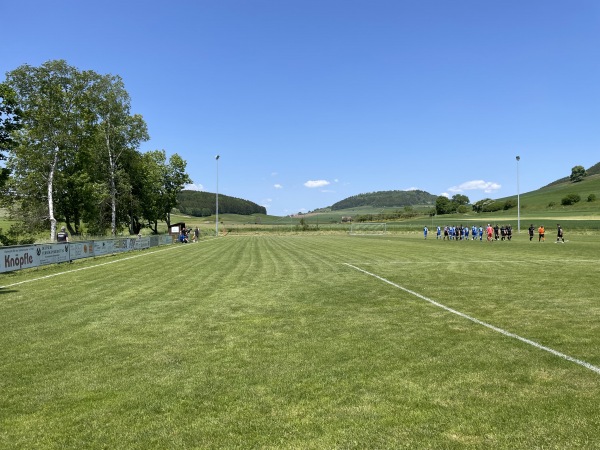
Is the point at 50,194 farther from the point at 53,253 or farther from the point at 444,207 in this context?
the point at 444,207

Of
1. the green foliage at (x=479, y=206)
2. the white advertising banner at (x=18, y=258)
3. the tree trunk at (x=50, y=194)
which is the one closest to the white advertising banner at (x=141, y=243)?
the tree trunk at (x=50, y=194)

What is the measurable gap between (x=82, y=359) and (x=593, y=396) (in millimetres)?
6128

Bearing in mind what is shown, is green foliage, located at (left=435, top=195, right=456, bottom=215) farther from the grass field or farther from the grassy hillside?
the grass field

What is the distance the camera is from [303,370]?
534 cm

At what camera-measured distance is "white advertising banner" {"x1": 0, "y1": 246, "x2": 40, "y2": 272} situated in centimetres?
1650

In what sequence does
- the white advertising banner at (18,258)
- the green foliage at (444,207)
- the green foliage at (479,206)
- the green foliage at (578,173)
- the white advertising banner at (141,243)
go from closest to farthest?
the white advertising banner at (18,258) < the white advertising banner at (141,243) < the green foliage at (479,206) < the green foliage at (444,207) < the green foliage at (578,173)

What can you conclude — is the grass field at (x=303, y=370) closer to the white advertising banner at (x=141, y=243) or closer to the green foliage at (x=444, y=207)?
the white advertising banner at (x=141, y=243)

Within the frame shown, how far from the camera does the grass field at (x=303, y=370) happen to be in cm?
374

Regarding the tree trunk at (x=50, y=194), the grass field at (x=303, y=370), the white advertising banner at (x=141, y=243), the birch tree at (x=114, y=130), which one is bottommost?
the grass field at (x=303, y=370)

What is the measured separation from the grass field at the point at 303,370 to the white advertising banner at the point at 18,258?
688 centimetres

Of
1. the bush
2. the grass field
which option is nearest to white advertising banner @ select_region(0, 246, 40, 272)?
the grass field

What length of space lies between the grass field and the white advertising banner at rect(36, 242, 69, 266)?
9588mm

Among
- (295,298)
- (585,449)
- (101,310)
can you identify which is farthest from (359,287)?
(585,449)

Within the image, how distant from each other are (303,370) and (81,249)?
22054 millimetres
